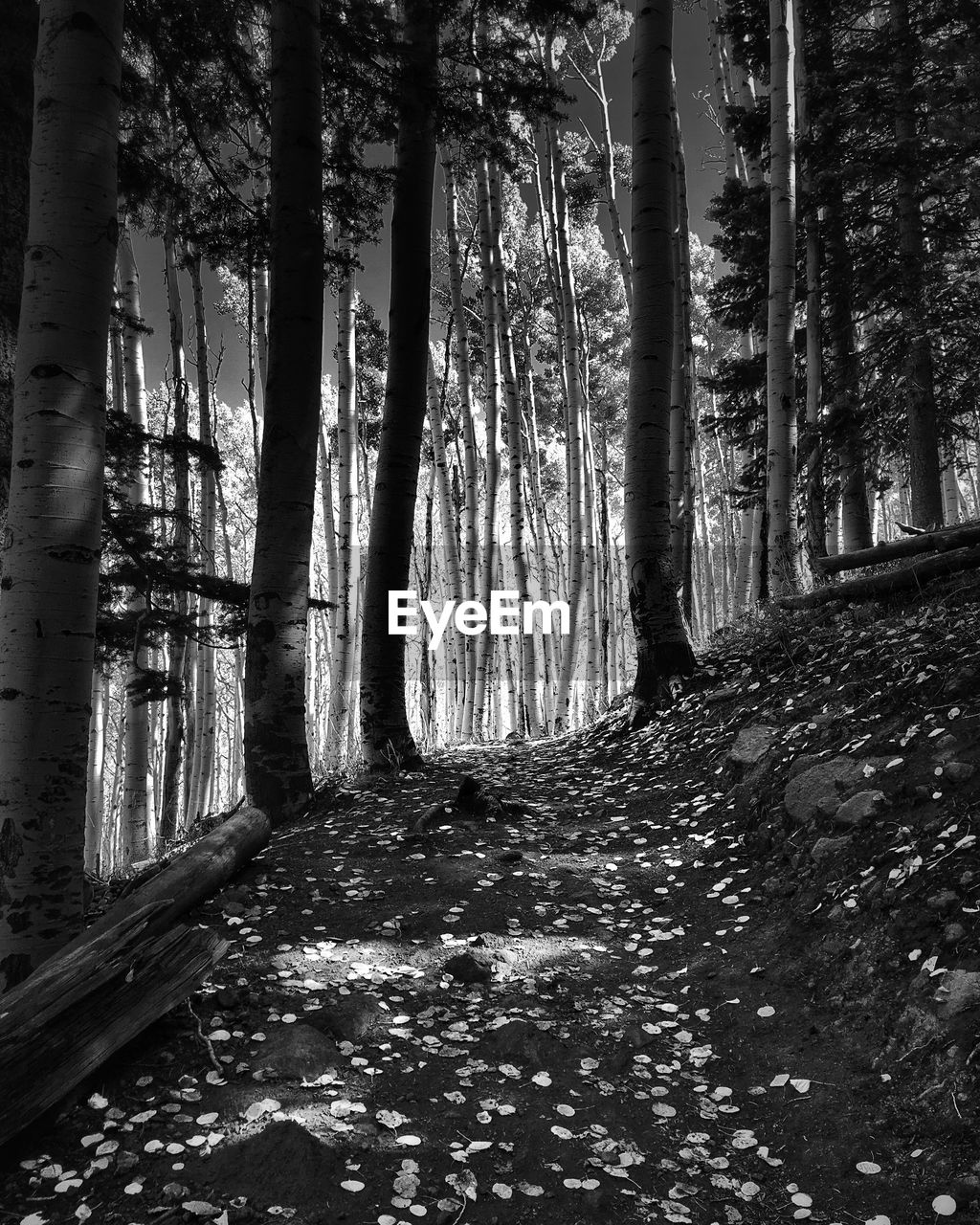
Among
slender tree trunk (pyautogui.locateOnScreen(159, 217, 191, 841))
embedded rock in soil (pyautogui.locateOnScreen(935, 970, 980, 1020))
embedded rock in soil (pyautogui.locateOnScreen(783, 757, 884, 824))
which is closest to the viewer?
embedded rock in soil (pyautogui.locateOnScreen(935, 970, 980, 1020))

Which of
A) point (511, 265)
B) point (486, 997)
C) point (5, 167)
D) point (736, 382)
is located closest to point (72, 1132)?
point (486, 997)

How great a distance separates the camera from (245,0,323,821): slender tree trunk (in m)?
5.03

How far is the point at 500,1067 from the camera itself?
2607 millimetres

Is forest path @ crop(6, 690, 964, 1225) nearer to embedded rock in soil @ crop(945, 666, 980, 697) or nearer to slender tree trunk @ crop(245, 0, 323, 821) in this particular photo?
slender tree trunk @ crop(245, 0, 323, 821)

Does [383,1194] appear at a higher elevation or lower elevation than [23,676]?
lower

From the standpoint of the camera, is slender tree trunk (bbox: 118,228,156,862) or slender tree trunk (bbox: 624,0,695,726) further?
slender tree trunk (bbox: 118,228,156,862)

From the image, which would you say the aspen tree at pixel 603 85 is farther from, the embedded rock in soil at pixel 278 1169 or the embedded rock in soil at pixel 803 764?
the embedded rock in soil at pixel 278 1169

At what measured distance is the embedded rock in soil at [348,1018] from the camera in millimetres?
2699

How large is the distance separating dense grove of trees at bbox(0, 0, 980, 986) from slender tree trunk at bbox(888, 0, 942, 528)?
0.05 meters

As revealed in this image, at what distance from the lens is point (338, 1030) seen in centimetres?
270

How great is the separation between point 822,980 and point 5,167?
5.94m

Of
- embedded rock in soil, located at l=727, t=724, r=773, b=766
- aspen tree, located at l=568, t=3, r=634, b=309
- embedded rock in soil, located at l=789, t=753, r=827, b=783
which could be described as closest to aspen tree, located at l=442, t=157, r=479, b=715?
aspen tree, located at l=568, t=3, r=634, b=309

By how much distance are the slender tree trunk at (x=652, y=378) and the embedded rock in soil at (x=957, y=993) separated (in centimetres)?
414

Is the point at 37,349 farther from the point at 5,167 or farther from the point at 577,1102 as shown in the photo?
the point at 577,1102
